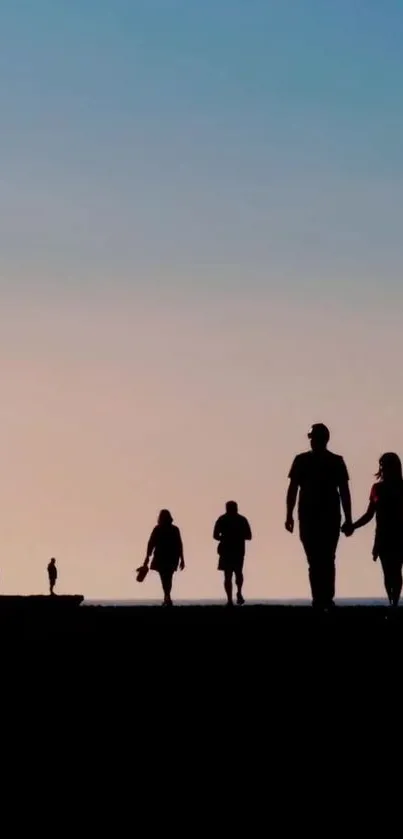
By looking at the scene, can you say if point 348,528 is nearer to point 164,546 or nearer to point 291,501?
point 291,501

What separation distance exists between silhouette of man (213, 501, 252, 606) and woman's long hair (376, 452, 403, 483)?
9028 mm

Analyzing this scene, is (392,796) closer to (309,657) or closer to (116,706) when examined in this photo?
(116,706)

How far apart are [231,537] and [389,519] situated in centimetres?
893

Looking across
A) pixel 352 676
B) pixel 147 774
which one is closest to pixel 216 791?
pixel 147 774

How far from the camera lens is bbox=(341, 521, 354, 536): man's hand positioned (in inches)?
664

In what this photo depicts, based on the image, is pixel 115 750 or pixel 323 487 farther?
pixel 323 487

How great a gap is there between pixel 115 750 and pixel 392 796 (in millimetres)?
1697

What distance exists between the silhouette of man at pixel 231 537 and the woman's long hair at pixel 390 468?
29.6ft

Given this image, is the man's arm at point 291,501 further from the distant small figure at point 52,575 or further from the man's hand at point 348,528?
the distant small figure at point 52,575

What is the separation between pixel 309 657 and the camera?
12.8 metres

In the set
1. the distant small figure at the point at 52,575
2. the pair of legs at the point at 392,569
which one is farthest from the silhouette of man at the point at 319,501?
the distant small figure at the point at 52,575

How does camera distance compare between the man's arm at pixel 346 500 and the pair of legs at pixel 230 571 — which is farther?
the pair of legs at pixel 230 571

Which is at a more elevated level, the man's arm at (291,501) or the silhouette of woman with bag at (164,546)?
the silhouette of woman with bag at (164,546)

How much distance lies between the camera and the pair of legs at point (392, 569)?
18.7 m
